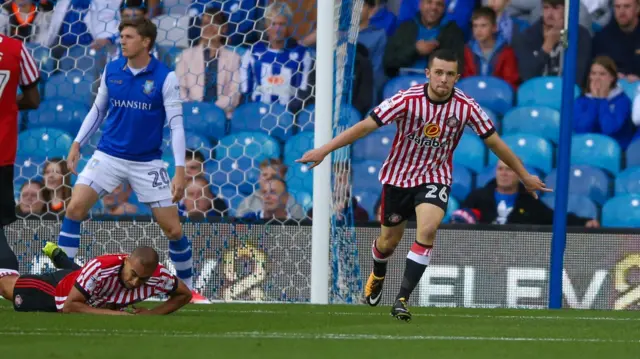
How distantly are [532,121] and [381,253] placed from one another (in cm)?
352

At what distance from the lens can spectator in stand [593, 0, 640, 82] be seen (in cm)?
1095

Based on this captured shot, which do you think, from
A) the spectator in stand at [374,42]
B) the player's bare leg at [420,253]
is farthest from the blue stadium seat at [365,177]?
the player's bare leg at [420,253]

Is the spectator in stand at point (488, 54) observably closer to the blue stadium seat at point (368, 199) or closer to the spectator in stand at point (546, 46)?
the spectator in stand at point (546, 46)

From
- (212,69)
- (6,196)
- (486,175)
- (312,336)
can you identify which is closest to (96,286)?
(6,196)

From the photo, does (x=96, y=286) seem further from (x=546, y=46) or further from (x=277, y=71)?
(x=546, y=46)

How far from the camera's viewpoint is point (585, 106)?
10617mm

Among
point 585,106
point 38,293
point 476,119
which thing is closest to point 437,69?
point 476,119

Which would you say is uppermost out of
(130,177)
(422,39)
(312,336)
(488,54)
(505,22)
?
(505,22)

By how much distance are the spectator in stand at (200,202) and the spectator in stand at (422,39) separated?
7.17ft

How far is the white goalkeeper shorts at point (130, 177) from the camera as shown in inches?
304

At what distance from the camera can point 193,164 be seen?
9664 mm

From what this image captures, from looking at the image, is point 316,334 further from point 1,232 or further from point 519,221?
point 519,221

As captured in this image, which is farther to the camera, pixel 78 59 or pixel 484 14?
pixel 484 14

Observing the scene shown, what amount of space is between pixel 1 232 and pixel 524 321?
2.96m
